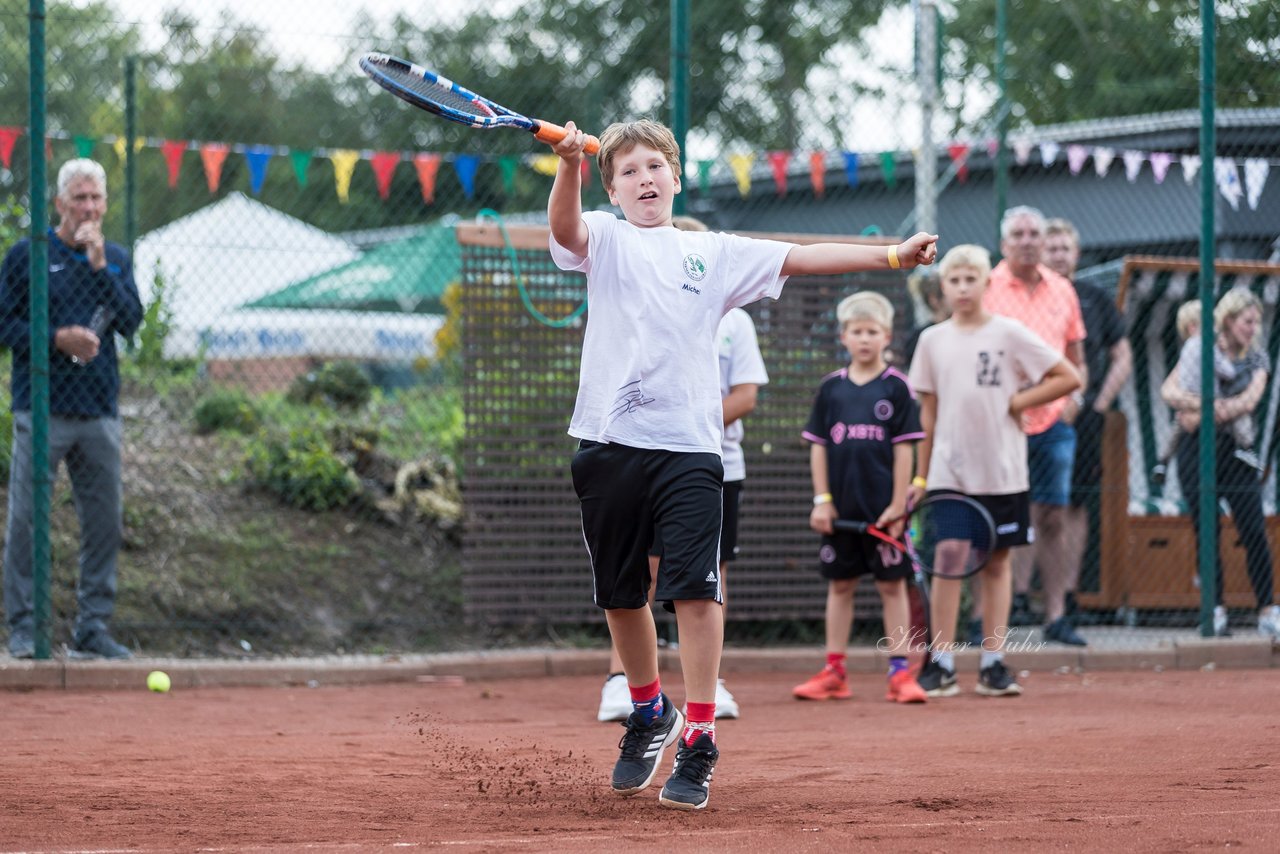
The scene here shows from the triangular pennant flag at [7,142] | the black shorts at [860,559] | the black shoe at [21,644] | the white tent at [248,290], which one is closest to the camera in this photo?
the black shorts at [860,559]

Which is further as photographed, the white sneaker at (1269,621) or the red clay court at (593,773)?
the white sneaker at (1269,621)

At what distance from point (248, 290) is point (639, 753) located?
6.02 meters

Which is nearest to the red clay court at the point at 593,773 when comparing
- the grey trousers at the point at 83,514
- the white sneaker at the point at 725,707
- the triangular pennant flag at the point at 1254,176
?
the white sneaker at the point at 725,707

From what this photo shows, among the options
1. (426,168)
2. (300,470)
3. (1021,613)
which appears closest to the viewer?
(1021,613)

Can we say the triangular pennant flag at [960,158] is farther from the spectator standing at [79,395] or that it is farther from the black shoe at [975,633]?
the spectator standing at [79,395]

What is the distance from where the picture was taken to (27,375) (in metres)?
6.90

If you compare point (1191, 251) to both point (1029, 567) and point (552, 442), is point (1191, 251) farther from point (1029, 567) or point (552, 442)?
point (552, 442)

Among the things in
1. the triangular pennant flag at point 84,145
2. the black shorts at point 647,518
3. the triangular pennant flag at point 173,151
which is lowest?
the black shorts at point 647,518

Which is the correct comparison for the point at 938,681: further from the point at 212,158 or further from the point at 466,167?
the point at 212,158

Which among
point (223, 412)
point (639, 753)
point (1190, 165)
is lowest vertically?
point (639, 753)

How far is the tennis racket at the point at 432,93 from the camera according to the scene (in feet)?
13.3

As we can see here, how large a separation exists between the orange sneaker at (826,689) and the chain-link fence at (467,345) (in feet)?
4.50

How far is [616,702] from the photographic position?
5926mm
